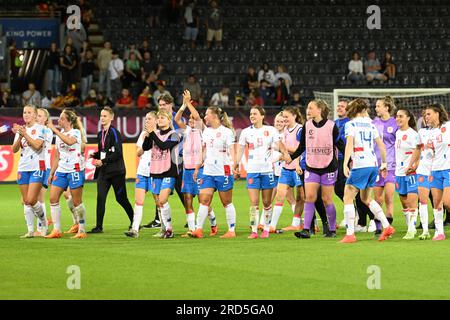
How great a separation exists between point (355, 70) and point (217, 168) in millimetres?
18768

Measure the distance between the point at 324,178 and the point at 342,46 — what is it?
22.0 metres

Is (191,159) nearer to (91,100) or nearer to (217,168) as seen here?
(217,168)

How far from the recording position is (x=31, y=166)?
50.9ft

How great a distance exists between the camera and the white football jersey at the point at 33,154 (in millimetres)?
15523

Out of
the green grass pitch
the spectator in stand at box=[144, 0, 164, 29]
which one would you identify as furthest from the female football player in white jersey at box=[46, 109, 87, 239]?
the spectator in stand at box=[144, 0, 164, 29]

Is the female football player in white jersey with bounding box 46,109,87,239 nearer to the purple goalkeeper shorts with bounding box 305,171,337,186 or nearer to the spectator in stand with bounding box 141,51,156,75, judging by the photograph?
the purple goalkeeper shorts with bounding box 305,171,337,186

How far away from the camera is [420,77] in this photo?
1396 inches

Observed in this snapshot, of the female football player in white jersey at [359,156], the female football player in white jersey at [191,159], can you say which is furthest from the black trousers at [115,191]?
the female football player in white jersey at [359,156]

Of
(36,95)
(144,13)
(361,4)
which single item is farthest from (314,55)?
(36,95)

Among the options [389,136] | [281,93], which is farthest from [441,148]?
[281,93]

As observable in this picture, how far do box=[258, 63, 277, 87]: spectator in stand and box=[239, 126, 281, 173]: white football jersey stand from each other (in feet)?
56.0

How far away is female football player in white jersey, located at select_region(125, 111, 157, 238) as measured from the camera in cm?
1539

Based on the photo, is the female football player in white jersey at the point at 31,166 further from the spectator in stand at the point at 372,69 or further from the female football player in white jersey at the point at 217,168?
the spectator in stand at the point at 372,69

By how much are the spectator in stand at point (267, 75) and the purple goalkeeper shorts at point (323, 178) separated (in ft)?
59.5
